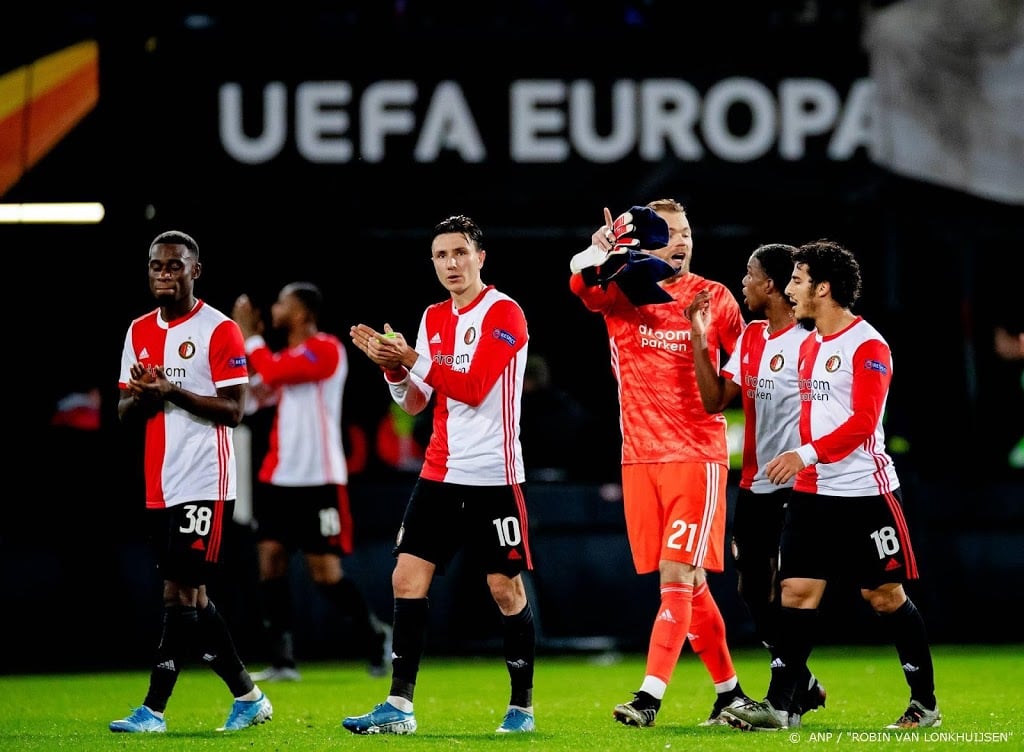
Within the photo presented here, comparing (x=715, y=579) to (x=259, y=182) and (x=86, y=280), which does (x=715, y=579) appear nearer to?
(x=259, y=182)

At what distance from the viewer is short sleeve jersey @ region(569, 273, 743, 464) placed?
6.94 metres

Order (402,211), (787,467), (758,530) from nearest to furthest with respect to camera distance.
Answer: (787,467) → (758,530) → (402,211)

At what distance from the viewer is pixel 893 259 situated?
11891 millimetres

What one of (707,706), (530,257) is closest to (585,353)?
(530,257)

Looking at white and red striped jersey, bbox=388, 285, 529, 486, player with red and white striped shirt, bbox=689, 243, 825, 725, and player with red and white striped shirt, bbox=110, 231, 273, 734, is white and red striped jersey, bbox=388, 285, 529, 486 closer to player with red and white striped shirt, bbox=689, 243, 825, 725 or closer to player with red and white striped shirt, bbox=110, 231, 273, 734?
player with red and white striped shirt, bbox=110, 231, 273, 734

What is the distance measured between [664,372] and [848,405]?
84cm

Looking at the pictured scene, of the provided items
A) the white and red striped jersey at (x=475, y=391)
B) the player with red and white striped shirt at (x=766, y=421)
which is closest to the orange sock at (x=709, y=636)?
the player with red and white striped shirt at (x=766, y=421)

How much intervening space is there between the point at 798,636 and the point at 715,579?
470cm

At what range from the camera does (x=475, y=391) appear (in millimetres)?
6562

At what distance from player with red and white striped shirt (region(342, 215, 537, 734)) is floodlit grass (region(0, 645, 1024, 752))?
0.98 ft

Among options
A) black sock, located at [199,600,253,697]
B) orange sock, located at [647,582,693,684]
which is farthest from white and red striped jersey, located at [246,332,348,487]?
→ orange sock, located at [647,582,693,684]

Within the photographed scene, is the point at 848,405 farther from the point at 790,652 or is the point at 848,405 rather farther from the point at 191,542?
the point at 191,542

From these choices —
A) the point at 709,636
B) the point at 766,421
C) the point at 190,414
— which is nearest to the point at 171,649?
the point at 190,414

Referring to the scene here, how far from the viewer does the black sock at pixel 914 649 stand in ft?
21.7
